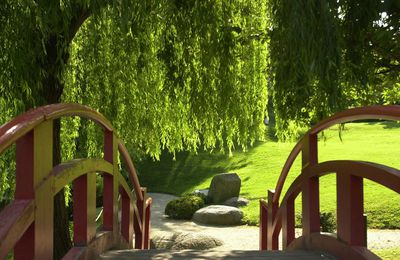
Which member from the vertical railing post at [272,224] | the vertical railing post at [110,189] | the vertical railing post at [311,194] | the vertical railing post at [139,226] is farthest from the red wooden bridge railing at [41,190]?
the vertical railing post at [272,224]

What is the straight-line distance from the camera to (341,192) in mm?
3367

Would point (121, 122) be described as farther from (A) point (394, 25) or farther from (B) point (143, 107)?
(A) point (394, 25)

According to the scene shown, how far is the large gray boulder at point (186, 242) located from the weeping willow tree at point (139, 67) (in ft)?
9.42

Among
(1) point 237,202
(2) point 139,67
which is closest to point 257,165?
(1) point 237,202

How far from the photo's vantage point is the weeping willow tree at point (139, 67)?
14.9 ft

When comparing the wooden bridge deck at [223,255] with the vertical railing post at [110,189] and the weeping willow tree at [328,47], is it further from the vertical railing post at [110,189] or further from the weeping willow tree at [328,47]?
the weeping willow tree at [328,47]

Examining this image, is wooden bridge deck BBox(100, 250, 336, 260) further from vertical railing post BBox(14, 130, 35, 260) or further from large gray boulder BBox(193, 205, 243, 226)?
→ large gray boulder BBox(193, 205, 243, 226)

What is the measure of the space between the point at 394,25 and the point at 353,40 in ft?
1.17

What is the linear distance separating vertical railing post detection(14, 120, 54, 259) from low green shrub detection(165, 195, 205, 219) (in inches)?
483

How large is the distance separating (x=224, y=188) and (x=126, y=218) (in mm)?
11089

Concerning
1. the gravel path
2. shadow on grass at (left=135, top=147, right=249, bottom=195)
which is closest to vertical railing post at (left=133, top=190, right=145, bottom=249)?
the gravel path

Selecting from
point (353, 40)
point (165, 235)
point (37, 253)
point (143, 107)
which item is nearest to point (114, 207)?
point (37, 253)

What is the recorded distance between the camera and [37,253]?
2422 mm

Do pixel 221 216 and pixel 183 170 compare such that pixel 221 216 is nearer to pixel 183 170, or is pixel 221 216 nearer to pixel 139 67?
pixel 139 67
